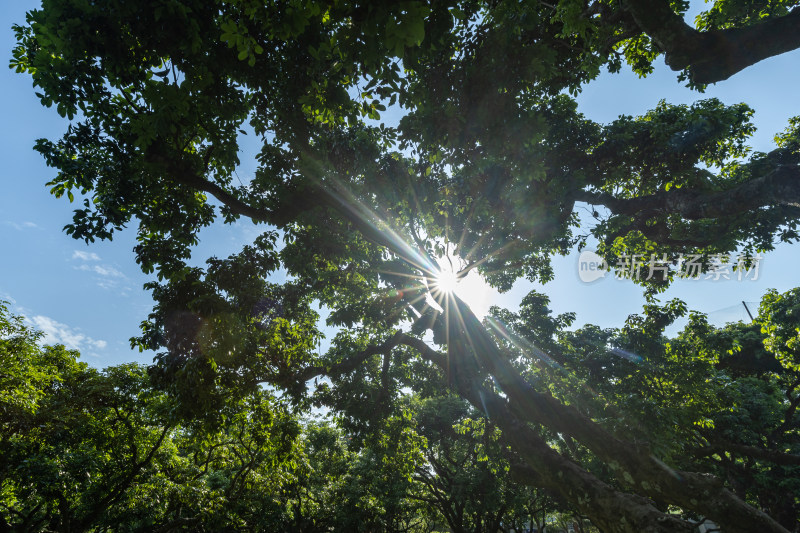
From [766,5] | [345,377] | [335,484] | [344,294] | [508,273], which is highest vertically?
[766,5]

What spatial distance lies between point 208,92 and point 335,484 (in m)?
19.1

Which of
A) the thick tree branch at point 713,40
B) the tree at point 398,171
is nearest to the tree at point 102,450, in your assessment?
the tree at point 398,171

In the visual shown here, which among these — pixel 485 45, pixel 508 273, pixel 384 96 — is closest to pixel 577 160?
pixel 508 273

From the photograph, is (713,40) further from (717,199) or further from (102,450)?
(102,450)

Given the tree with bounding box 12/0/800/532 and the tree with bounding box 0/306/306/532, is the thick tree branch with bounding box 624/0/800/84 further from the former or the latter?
the tree with bounding box 0/306/306/532

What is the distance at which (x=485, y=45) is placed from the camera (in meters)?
4.71

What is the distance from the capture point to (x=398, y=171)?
23.5ft

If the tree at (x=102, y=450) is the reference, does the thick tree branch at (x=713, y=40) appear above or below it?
above

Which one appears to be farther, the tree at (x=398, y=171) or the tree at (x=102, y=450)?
the tree at (x=102, y=450)

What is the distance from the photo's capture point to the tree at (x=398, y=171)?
434cm

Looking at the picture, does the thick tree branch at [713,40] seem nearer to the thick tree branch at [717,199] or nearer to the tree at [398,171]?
the tree at [398,171]

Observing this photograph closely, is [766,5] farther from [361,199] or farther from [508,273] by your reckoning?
[361,199]

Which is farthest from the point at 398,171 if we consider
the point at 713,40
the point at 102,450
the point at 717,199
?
the point at 102,450

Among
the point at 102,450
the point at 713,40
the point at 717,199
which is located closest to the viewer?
the point at 713,40
